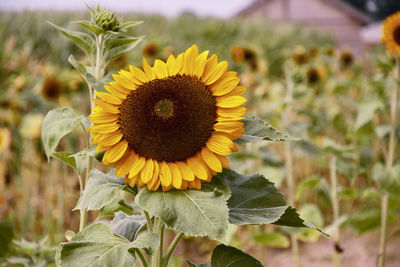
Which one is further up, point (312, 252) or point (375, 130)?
point (375, 130)

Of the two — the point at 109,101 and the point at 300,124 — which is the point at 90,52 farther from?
the point at 300,124

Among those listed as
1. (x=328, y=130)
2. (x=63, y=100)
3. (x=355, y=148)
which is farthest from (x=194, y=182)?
(x=328, y=130)

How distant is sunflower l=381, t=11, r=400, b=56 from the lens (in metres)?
0.92

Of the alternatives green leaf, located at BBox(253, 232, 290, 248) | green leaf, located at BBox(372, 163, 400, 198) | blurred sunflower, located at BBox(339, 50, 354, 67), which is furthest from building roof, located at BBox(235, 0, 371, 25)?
green leaf, located at BBox(253, 232, 290, 248)

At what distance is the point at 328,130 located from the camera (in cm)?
251

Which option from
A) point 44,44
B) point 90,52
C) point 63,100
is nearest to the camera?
point 90,52

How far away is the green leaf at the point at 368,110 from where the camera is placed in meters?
1.18

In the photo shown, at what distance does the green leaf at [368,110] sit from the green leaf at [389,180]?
0.48 ft

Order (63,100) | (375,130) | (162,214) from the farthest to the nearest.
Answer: (63,100)
(375,130)
(162,214)

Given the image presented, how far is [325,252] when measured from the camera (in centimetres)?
184

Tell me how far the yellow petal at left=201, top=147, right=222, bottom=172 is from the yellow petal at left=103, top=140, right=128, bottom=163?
0.09 metres

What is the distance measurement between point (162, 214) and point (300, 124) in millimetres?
1093

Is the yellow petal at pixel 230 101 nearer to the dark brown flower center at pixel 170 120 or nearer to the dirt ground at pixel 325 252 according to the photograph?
the dark brown flower center at pixel 170 120

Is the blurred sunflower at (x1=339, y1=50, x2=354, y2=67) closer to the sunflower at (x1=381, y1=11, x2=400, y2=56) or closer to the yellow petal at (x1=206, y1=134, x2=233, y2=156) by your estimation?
the sunflower at (x1=381, y1=11, x2=400, y2=56)
